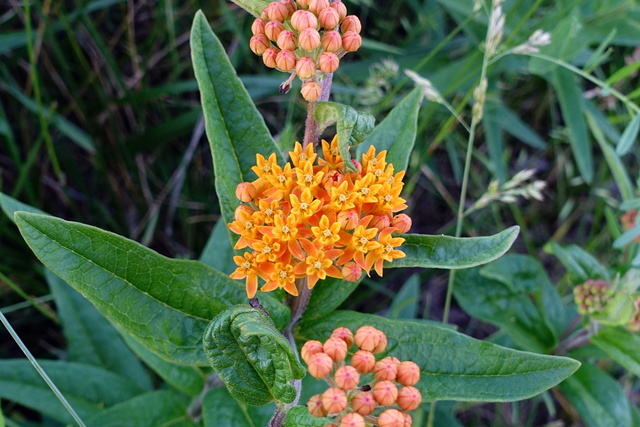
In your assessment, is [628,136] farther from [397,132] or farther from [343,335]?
[343,335]

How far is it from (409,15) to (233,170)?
2.64 meters

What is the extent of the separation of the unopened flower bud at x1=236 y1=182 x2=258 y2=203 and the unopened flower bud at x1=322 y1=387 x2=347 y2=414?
637mm

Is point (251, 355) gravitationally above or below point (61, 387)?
above

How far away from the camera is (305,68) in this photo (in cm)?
173

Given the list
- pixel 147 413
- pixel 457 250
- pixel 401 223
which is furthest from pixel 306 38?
pixel 147 413

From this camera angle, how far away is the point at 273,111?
167 inches

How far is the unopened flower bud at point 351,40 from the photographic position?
5.92 feet

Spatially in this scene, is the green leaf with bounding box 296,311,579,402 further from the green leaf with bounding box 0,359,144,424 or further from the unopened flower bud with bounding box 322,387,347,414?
the green leaf with bounding box 0,359,144,424

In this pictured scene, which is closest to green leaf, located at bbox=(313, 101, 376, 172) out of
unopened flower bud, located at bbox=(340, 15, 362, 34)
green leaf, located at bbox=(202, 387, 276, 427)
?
unopened flower bud, located at bbox=(340, 15, 362, 34)

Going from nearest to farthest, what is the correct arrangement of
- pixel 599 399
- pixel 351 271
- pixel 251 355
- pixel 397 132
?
pixel 251 355, pixel 351 271, pixel 397 132, pixel 599 399

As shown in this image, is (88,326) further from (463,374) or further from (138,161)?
(463,374)

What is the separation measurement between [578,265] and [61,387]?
238 cm

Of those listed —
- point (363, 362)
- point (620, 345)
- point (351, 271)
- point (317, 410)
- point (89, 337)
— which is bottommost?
point (89, 337)

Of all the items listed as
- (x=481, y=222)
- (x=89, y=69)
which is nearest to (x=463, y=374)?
(x=481, y=222)
